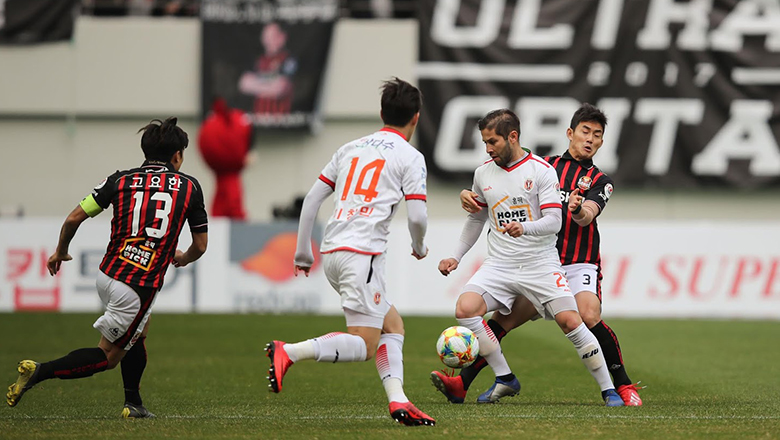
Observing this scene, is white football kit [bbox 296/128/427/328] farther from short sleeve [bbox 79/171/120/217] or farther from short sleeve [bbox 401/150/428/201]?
short sleeve [bbox 79/171/120/217]

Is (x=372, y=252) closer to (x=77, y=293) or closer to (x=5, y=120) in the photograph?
(x=77, y=293)

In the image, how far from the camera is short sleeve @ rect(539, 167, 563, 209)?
22.9ft

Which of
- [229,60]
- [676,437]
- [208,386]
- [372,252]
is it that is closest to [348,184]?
[372,252]

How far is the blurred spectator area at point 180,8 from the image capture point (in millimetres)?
20859

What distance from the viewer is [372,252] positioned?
596 cm

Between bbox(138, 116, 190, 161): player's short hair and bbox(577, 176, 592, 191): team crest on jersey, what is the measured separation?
2.64 meters

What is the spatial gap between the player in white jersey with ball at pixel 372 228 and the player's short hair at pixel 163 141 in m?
1.00

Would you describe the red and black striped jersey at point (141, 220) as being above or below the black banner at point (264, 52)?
above

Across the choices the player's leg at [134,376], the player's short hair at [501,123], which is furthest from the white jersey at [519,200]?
the player's leg at [134,376]

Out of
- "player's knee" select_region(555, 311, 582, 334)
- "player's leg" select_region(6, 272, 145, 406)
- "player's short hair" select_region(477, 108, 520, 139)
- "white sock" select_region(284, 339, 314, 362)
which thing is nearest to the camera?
"white sock" select_region(284, 339, 314, 362)

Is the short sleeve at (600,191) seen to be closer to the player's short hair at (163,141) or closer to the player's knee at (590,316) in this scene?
the player's knee at (590,316)

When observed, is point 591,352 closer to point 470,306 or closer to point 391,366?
point 470,306

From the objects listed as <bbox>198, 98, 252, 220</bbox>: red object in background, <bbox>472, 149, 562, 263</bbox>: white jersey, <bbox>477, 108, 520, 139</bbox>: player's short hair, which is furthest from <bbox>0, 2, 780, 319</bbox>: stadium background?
<bbox>477, 108, 520, 139</bbox>: player's short hair

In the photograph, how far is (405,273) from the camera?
52.4 ft
